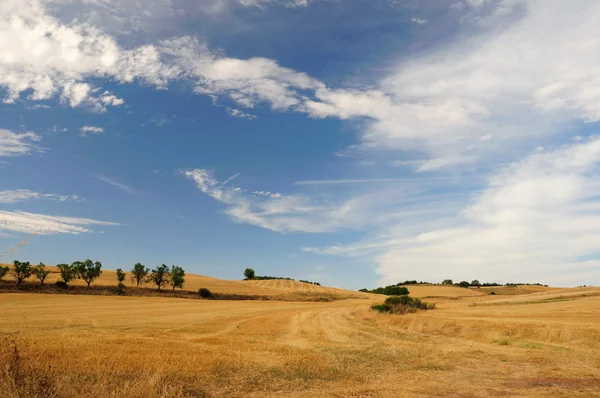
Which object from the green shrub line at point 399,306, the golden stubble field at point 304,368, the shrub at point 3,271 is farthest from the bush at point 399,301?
the shrub at point 3,271

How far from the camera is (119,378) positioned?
1195 cm

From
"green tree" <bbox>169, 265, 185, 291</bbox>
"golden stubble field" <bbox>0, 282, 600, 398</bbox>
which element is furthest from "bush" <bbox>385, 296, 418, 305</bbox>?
"green tree" <bbox>169, 265, 185, 291</bbox>

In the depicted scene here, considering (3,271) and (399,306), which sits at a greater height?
(3,271)

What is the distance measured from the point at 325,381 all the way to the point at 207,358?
5241 millimetres

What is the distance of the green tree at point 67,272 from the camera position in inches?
3959

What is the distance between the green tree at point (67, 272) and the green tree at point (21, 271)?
248 inches

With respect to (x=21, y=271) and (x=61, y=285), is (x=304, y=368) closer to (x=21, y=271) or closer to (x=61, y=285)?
(x=61, y=285)

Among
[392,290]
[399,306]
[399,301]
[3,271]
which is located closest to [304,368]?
[399,306]

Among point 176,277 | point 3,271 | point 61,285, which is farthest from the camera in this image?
point 176,277

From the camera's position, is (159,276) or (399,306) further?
(159,276)

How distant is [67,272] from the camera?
10088 cm

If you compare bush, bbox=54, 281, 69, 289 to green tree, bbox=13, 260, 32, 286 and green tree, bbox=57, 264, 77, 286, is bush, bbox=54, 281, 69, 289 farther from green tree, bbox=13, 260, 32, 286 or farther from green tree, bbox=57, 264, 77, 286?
green tree, bbox=13, 260, 32, 286

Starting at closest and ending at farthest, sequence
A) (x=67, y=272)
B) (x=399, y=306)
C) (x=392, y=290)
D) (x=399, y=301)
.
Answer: (x=399, y=306) → (x=399, y=301) → (x=67, y=272) → (x=392, y=290)

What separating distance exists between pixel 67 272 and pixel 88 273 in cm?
490
